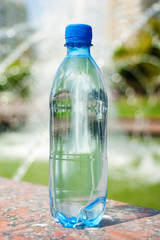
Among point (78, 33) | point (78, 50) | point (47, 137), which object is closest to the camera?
point (78, 33)

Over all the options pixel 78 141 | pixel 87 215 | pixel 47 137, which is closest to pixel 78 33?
pixel 78 141

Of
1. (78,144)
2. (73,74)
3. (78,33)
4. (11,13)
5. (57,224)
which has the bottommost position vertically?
(57,224)

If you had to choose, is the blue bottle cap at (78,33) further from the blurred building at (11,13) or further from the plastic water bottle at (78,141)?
the blurred building at (11,13)

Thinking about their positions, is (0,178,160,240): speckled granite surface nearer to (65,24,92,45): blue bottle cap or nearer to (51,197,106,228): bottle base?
(51,197,106,228): bottle base

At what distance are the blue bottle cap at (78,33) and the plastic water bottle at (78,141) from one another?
29 mm

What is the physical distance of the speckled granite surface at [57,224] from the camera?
5.22ft

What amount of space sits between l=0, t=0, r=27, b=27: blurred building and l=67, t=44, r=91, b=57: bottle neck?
3312 centimetres

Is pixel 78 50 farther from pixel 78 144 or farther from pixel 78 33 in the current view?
pixel 78 144

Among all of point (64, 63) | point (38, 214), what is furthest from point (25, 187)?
point (64, 63)

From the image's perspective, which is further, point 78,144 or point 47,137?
point 47,137

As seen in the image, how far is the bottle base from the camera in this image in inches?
69.3

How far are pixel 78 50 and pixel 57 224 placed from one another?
0.79 meters

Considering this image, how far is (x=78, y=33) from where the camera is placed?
1.66 meters

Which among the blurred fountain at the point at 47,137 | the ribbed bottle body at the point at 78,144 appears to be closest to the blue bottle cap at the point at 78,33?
the ribbed bottle body at the point at 78,144
